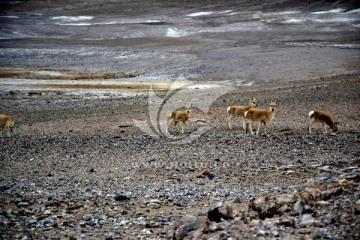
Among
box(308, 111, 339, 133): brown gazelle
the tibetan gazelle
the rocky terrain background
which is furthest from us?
the tibetan gazelle

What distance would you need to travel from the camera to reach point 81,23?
74562mm

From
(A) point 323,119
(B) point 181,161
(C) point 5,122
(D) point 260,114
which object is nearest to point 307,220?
(B) point 181,161

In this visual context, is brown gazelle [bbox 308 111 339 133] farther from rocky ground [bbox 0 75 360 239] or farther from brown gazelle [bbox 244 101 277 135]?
brown gazelle [bbox 244 101 277 135]

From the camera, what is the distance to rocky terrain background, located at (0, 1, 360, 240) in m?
7.89

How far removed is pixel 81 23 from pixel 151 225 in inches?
2749

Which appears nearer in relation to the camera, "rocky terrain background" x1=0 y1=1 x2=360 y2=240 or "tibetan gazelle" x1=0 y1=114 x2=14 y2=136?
"rocky terrain background" x1=0 y1=1 x2=360 y2=240

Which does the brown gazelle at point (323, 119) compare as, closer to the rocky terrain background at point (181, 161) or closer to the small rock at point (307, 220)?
the rocky terrain background at point (181, 161)

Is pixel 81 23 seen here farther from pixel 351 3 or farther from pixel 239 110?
pixel 239 110

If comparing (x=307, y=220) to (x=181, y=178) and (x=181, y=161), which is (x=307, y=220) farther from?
(x=181, y=161)

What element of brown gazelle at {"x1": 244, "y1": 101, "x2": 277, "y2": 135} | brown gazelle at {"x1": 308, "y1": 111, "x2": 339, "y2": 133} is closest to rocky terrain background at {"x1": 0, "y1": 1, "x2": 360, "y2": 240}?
brown gazelle at {"x1": 308, "y1": 111, "x2": 339, "y2": 133}

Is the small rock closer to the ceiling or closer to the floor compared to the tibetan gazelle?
closer to the ceiling

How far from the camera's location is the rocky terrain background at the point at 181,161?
7.89 meters

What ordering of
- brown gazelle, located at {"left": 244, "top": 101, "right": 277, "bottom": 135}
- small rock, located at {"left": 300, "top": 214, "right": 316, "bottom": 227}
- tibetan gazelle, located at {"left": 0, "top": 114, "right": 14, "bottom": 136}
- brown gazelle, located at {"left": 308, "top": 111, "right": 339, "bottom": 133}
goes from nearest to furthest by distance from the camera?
small rock, located at {"left": 300, "top": 214, "right": 316, "bottom": 227} < brown gazelle, located at {"left": 308, "top": 111, "right": 339, "bottom": 133} < brown gazelle, located at {"left": 244, "top": 101, "right": 277, "bottom": 135} < tibetan gazelle, located at {"left": 0, "top": 114, "right": 14, "bottom": 136}

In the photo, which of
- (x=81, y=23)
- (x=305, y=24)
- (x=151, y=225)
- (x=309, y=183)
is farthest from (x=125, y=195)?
(x=81, y=23)
